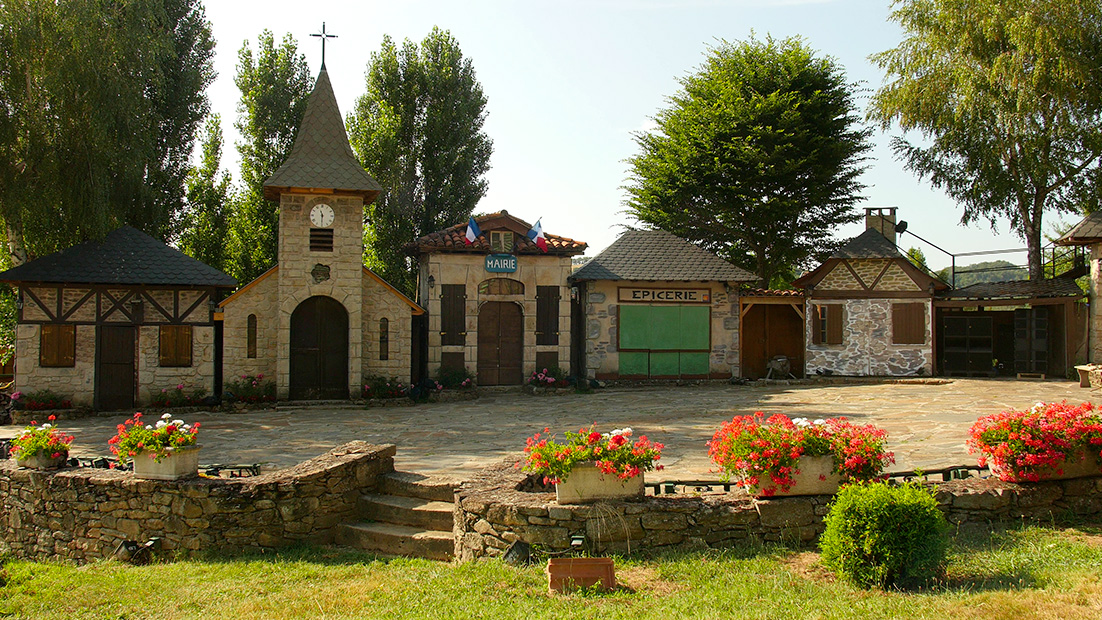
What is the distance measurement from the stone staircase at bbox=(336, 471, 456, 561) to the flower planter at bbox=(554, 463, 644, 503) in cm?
127

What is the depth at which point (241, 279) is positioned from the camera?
22812mm

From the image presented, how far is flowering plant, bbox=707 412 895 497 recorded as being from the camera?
6.11 meters

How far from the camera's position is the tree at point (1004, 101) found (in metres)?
18.5

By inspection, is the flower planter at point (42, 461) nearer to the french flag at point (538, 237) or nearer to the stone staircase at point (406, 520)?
the stone staircase at point (406, 520)

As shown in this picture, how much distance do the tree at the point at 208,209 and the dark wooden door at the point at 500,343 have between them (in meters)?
9.47

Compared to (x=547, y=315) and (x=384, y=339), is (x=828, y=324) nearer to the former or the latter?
(x=547, y=315)

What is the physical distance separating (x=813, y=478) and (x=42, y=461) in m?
7.76

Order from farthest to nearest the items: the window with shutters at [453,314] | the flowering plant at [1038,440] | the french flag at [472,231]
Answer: the window with shutters at [453,314]
the french flag at [472,231]
the flowering plant at [1038,440]

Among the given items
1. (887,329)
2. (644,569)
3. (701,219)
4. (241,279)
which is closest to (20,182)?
(241,279)

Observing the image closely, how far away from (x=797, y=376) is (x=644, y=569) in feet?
50.8

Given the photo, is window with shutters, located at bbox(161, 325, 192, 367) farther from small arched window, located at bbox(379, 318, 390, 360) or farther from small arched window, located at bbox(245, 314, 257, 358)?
small arched window, located at bbox(379, 318, 390, 360)

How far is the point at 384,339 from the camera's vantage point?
16.2m

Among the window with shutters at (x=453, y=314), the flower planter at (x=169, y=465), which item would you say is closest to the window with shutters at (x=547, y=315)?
the window with shutters at (x=453, y=314)

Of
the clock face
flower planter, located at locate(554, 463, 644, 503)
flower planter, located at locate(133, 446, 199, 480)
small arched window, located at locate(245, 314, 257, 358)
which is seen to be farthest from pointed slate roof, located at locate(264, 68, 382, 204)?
flower planter, located at locate(554, 463, 644, 503)
